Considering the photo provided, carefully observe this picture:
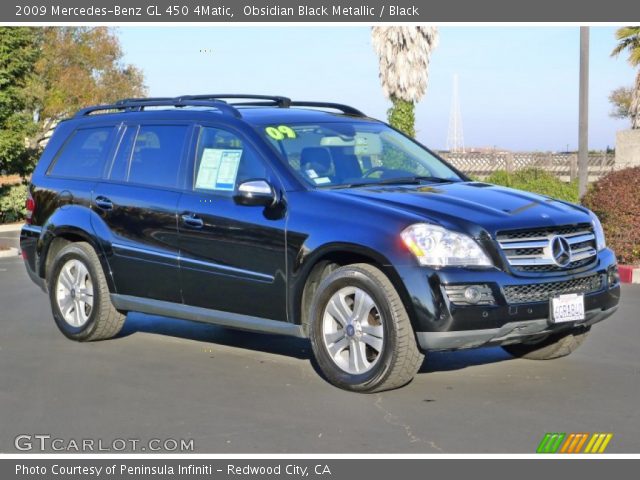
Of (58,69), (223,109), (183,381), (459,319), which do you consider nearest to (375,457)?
(459,319)

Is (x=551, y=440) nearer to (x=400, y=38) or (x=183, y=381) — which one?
(x=183, y=381)

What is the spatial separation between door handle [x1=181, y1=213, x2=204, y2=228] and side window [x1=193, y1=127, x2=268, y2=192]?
220 millimetres

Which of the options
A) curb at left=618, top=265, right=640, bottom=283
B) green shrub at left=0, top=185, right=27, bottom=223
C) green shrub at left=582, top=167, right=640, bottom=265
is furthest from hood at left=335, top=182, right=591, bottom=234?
green shrub at left=0, top=185, right=27, bottom=223

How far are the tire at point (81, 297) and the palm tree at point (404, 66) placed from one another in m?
29.3

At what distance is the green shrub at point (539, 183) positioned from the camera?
909 inches

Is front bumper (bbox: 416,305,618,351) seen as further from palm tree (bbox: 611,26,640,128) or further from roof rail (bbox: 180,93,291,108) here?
palm tree (bbox: 611,26,640,128)

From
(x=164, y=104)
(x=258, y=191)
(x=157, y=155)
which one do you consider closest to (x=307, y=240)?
(x=258, y=191)

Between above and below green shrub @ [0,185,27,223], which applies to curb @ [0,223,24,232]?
below

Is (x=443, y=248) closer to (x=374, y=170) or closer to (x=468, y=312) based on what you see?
(x=468, y=312)

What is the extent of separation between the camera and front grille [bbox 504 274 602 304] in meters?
7.31

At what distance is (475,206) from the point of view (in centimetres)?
770

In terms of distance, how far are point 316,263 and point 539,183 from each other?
53.1ft

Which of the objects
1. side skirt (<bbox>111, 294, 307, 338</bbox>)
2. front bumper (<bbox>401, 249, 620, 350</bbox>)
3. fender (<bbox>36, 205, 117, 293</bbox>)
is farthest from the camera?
fender (<bbox>36, 205, 117, 293</bbox>)

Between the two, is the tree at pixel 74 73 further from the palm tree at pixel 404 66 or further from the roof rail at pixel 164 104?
the roof rail at pixel 164 104
